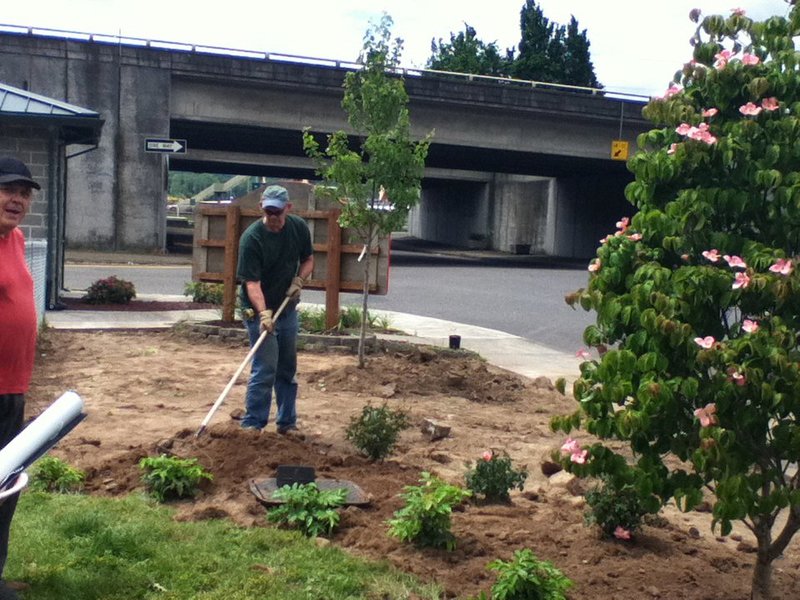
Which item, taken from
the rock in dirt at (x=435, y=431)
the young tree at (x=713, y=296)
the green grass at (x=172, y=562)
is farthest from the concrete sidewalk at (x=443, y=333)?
the young tree at (x=713, y=296)

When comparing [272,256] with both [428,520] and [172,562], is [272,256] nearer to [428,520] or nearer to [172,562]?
[428,520]

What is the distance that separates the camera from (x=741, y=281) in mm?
3959

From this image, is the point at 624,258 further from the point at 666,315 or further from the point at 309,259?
the point at 309,259

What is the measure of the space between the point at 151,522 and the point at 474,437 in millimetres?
3369

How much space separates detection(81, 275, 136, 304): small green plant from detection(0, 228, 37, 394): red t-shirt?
12919 mm

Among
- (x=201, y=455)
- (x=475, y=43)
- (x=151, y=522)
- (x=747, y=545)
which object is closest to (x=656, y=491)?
(x=747, y=545)

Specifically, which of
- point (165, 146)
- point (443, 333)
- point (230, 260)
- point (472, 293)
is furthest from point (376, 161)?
point (165, 146)

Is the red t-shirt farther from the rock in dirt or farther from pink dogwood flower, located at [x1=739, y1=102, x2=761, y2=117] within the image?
the rock in dirt

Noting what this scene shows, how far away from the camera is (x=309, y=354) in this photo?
1245cm

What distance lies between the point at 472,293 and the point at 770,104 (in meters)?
19.6

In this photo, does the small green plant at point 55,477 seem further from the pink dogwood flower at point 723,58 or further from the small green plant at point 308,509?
the pink dogwood flower at point 723,58

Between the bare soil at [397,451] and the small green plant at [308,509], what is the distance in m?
0.09

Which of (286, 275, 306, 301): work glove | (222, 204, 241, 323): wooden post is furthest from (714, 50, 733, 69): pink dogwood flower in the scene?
(222, 204, 241, 323): wooden post

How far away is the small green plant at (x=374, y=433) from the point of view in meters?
6.93
